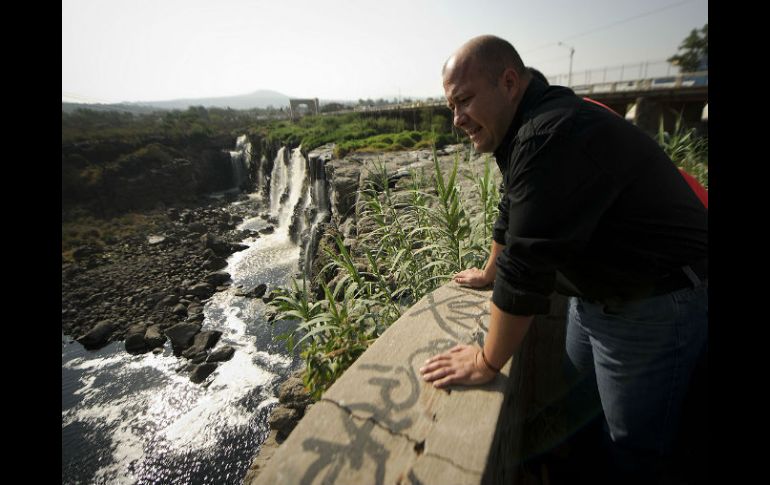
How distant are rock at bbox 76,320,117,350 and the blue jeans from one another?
20.3 metres

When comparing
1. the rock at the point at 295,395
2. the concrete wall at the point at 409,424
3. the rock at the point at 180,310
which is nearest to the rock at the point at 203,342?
the rock at the point at 180,310

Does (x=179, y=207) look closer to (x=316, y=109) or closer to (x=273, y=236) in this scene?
(x=273, y=236)

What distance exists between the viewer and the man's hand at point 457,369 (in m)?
1.43

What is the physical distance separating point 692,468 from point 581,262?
1.19m

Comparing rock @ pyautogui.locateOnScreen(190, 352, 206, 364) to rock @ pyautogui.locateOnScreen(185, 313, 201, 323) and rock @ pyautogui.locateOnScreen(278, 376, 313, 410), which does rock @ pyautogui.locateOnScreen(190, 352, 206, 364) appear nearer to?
rock @ pyautogui.locateOnScreen(185, 313, 201, 323)

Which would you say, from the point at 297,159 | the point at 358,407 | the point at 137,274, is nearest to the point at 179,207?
the point at 137,274

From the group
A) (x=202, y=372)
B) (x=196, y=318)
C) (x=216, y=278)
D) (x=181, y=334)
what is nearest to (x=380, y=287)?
(x=202, y=372)

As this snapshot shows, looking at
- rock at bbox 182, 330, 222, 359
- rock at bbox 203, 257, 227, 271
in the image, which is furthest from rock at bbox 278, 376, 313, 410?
rock at bbox 203, 257, 227, 271

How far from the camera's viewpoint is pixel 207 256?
23594mm

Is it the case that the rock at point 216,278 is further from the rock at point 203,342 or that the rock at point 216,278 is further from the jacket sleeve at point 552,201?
the jacket sleeve at point 552,201

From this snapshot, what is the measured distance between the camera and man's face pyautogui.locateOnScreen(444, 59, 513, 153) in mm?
1476

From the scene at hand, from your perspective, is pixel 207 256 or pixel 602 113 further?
pixel 207 256

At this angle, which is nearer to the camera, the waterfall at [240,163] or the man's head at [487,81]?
the man's head at [487,81]

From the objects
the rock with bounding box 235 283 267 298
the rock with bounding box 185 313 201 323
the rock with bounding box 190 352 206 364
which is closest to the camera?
the rock with bounding box 190 352 206 364
